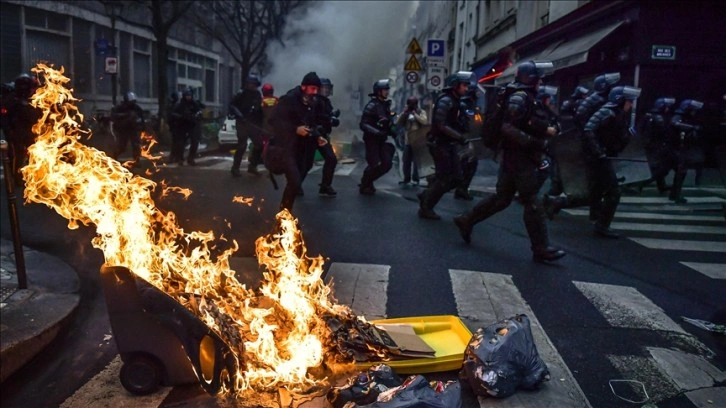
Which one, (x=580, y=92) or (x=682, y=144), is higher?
(x=580, y=92)

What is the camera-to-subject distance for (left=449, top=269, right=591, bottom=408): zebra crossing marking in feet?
12.3

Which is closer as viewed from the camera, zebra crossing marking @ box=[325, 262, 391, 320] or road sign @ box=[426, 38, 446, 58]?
zebra crossing marking @ box=[325, 262, 391, 320]

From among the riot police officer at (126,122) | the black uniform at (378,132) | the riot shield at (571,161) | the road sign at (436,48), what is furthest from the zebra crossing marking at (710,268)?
the riot police officer at (126,122)

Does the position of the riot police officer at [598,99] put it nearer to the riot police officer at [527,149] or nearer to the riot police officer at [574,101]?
the riot police officer at [574,101]

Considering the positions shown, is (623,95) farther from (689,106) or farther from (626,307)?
(626,307)

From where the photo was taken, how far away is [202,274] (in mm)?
4086

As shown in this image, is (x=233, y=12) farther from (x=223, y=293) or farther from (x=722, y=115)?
(x=223, y=293)

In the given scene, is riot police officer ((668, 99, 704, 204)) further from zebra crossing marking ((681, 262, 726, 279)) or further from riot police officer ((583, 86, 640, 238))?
zebra crossing marking ((681, 262, 726, 279))

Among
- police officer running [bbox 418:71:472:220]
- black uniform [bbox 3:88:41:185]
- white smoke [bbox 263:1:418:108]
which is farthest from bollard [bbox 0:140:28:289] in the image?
white smoke [bbox 263:1:418:108]

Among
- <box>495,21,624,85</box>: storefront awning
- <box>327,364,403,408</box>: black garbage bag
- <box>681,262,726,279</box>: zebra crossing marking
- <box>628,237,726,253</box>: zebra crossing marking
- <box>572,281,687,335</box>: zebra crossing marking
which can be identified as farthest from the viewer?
<box>495,21,624,85</box>: storefront awning

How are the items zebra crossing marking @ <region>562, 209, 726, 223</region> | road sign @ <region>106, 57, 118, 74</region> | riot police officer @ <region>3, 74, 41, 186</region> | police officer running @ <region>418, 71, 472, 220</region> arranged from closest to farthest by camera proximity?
zebra crossing marking @ <region>562, 209, 726, 223</region> < police officer running @ <region>418, 71, 472, 220</region> < riot police officer @ <region>3, 74, 41, 186</region> < road sign @ <region>106, 57, 118, 74</region>

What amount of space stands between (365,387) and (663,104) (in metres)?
9.02

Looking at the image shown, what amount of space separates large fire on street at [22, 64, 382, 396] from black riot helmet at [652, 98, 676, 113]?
8.30 metres

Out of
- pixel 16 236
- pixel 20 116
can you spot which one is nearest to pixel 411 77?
pixel 20 116
